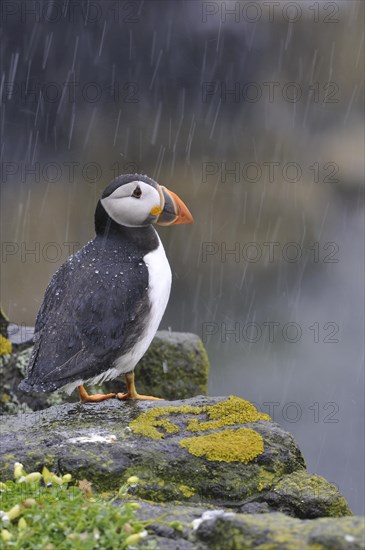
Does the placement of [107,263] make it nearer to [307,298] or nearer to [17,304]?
[17,304]

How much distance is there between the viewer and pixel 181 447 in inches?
173

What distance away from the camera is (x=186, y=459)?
14.1ft

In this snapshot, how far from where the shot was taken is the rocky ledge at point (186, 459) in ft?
13.5

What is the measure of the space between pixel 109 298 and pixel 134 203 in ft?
2.09

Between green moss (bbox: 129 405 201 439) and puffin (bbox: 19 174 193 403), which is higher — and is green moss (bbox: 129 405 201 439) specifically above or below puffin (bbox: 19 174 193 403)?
below

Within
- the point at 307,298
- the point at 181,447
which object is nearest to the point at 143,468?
the point at 181,447

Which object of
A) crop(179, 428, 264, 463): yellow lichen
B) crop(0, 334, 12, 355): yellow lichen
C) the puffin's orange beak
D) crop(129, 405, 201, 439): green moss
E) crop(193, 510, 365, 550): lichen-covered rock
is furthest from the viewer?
crop(0, 334, 12, 355): yellow lichen

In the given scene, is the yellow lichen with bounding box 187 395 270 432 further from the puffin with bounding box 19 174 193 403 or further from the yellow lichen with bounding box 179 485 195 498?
the puffin with bounding box 19 174 193 403

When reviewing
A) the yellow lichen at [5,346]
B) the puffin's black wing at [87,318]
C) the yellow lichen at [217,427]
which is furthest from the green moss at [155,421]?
the yellow lichen at [5,346]

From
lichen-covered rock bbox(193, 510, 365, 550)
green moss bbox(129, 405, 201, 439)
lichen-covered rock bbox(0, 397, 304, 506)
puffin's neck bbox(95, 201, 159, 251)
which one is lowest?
lichen-covered rock bbox(0, 397, 304, 506)

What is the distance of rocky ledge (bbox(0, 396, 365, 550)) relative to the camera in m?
4.13

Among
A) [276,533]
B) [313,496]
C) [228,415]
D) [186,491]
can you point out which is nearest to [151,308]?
[228,415]

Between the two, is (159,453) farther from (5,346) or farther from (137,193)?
(5,346)

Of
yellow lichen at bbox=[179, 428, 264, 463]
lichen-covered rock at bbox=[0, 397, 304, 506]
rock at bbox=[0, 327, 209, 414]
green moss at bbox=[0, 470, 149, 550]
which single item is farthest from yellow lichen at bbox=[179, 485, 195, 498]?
rock at bbox=[0, 327, 209, 414]
